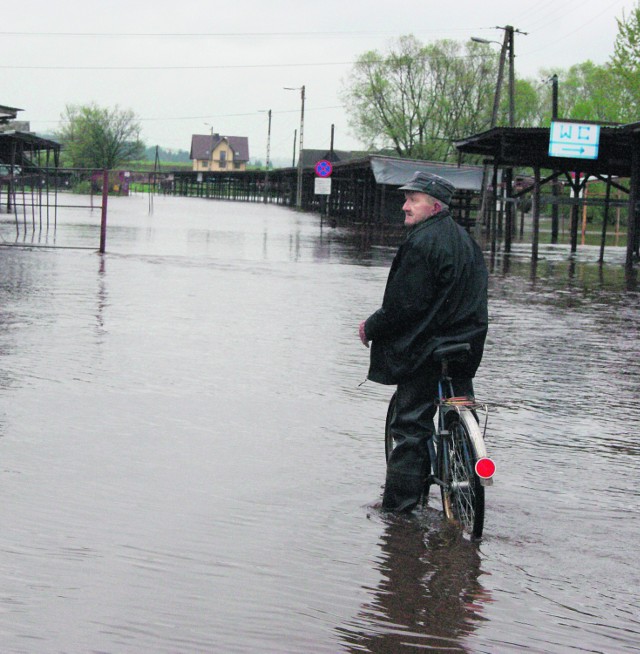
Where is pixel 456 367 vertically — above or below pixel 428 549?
above

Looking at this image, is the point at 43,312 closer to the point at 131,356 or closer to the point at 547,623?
the point at 131,356

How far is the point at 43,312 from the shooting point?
13.0 metres

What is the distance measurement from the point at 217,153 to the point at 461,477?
7570 inches

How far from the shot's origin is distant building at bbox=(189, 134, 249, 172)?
633 ft

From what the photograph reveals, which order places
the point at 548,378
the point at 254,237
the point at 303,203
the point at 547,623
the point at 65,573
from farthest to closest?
the point at 303,203 → the point at 254,237 → the point at 548,378 → the point at 65,573 → the point at 547,623

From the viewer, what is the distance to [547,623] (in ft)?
13.3

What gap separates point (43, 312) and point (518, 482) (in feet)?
26.5

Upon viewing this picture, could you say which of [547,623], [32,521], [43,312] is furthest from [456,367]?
[43,312]

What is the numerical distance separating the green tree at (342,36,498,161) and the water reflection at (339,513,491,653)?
81308mm

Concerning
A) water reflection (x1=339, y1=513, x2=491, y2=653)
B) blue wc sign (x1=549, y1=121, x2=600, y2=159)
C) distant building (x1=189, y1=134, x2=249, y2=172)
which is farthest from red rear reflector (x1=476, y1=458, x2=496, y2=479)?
distant building (x1=189, y1=134, x2=249, y2=172)

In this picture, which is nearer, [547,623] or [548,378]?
[547,623]

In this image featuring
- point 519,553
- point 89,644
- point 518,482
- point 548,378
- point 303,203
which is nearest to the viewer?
point 89,644

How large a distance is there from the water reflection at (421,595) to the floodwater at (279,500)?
1cm

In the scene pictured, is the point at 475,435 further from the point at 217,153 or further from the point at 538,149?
the point at 217,153
